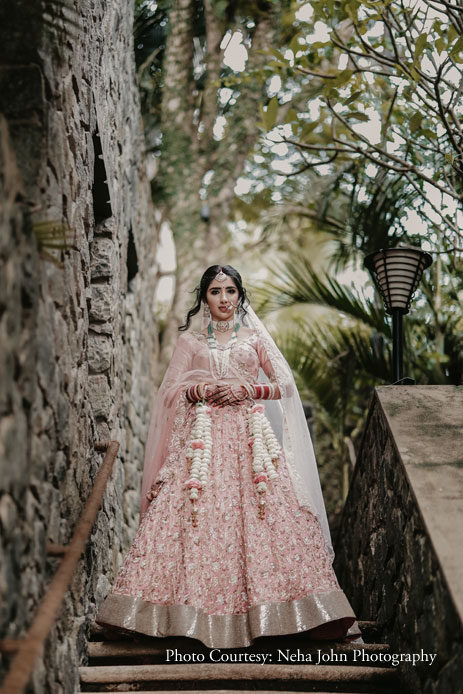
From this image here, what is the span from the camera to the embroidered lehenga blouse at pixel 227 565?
10.1ft

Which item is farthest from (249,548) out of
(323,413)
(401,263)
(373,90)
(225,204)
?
(225,204)

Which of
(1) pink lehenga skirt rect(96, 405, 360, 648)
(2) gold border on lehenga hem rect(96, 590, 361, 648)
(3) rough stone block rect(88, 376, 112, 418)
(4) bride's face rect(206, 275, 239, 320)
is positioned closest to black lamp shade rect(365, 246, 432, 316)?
(4) bride's face rect(206, 275, 239, 320)

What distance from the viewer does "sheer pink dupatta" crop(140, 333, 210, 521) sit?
12.9 ft

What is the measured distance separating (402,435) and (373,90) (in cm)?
334

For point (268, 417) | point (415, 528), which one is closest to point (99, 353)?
point (268, 417)

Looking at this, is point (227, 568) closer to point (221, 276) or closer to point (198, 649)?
point (198, 649)

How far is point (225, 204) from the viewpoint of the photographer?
9031 mm

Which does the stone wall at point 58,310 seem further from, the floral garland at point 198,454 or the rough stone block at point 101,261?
the floral garland at point 198,454

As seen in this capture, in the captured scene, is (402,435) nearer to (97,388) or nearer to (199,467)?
(199,467)

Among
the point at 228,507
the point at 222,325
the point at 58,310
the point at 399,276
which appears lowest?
the point at 228,507

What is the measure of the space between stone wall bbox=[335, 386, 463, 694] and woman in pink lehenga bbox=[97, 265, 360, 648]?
286 millimetres

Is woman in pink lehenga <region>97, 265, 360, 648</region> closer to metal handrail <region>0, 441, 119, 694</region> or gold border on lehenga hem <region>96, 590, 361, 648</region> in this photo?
gold border on lehenga hem <region>96, 590, 361, 648</region>

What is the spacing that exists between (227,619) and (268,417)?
1270 millimetres

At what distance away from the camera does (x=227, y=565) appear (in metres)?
3.33
